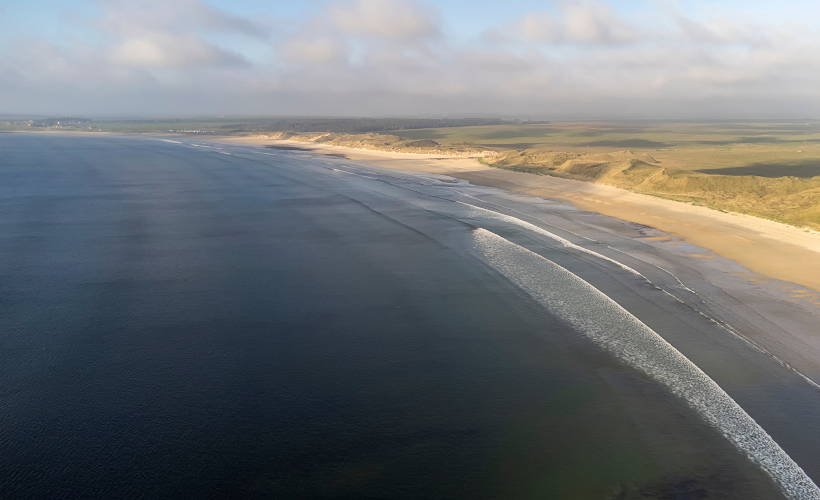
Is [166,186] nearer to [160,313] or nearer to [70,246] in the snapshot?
[70,246]

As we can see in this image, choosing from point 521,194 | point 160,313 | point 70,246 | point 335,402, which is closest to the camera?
point 335,402

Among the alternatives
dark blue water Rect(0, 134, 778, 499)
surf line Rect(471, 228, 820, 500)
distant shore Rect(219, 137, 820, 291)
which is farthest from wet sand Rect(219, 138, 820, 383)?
dark blue water Rect(0, 134, 778, 499)

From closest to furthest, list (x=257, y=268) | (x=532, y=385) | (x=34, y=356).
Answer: (x=532, y=385), (x=34, y=356), (x=257, y=268)

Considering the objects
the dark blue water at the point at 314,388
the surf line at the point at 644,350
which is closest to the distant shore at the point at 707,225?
the surf line at the point at 644,350

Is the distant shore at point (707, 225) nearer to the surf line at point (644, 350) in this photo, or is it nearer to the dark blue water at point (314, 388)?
the surf line at point (644, 350)

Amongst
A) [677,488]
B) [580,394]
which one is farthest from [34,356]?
[677,488]
